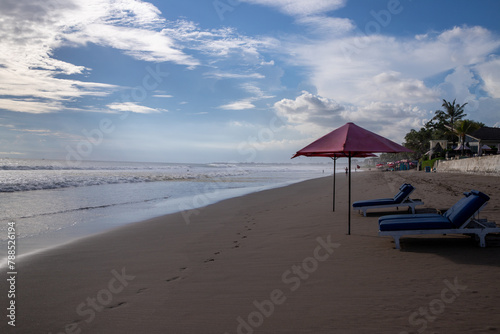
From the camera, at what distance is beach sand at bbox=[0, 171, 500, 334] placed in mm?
3801

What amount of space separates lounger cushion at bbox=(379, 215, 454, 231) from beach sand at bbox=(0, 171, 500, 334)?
427 millimetres

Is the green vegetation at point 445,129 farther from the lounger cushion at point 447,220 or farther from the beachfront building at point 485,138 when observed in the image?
the lounger cushion at point 447,220

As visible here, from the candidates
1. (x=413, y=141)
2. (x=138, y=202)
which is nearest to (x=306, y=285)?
(x=138, y=202)

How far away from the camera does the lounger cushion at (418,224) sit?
650 cm

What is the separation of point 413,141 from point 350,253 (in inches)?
3334

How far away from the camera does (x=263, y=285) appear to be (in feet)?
16.2

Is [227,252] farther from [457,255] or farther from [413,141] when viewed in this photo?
[413,141]

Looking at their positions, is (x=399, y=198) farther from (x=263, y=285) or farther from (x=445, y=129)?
(x=445, y=129)

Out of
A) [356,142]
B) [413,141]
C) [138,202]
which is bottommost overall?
[138,202]

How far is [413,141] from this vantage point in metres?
81.6

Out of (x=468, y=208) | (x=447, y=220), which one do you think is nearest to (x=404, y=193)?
(x=447, y=220)

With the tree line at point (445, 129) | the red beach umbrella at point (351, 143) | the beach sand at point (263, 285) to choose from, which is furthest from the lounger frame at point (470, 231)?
the tree line at point (445, 129)

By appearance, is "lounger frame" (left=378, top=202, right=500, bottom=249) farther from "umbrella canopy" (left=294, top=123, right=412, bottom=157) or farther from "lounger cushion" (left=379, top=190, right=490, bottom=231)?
"umbrella canopy" (left=294, top=123, right=412, bottom=157)

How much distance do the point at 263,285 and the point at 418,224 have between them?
356cm
